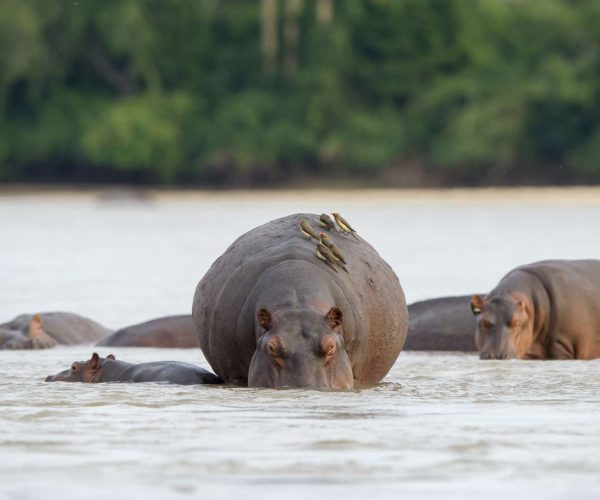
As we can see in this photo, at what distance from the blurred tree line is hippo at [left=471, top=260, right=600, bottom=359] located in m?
38.0

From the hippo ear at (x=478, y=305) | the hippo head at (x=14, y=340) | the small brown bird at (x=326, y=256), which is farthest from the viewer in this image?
the hippo head at (x=14, y=340)

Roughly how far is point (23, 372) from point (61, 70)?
4902cm

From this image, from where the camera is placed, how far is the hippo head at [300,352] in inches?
286

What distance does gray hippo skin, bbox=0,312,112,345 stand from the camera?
38.1 feet

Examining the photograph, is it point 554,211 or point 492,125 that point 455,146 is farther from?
point 554,211

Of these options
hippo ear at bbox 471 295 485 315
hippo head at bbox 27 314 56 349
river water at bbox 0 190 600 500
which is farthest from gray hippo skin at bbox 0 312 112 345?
hippo ear at bbox 471 295 485 315

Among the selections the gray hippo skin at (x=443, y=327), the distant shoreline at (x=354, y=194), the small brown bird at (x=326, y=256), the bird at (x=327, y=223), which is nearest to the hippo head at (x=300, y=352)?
the small brown bird at (x=326, y=256)

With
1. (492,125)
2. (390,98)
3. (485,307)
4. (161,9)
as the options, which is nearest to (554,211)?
(492,125)

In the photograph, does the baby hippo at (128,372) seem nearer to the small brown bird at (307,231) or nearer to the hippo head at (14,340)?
the small brown bird at (307,231)

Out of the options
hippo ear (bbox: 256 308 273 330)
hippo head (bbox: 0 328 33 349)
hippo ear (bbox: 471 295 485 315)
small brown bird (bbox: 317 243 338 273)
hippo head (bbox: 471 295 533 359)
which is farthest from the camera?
hippo head (bbox: 0 328 33 349)

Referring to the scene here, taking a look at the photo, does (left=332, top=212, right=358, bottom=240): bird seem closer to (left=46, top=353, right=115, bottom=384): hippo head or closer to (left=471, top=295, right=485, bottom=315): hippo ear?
(left=46, top=353, right=115, bottom=384): hippo head

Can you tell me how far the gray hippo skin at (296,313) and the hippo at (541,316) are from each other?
1.74 metres

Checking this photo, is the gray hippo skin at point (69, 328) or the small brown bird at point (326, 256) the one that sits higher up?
the gray hippo skin at point (69, 328)

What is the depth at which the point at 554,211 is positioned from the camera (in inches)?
1507
